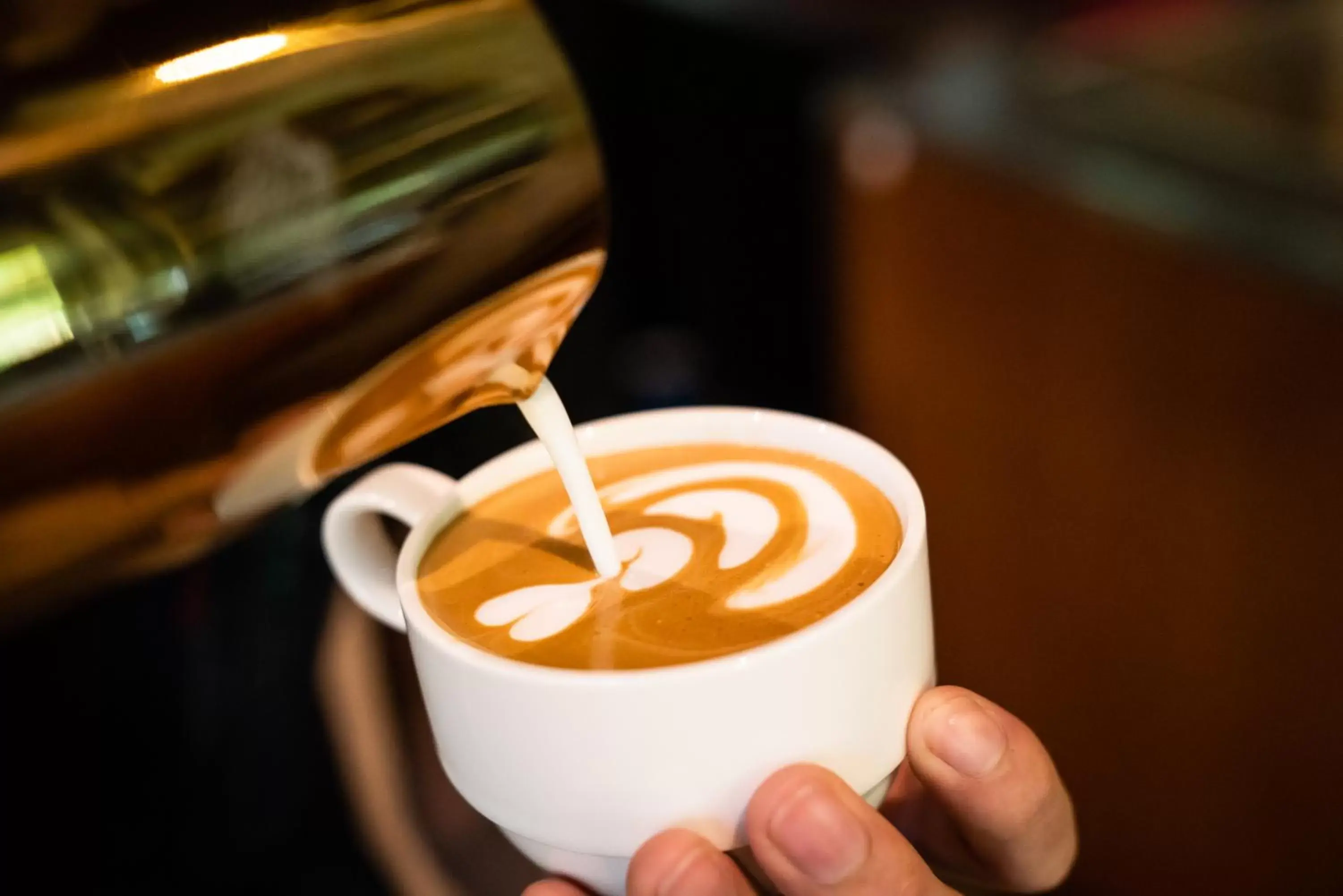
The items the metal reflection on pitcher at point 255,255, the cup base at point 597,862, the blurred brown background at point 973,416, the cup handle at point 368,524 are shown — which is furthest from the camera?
the blurred brown background at point 973,416

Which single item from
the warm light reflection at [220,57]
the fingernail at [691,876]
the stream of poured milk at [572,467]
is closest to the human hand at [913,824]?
the fingernail at [691,876]

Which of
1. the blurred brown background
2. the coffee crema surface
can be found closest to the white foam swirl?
the coffee crema surface

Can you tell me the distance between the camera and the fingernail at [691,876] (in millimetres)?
459

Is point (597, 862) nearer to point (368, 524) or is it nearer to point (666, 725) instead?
point (666, 725)

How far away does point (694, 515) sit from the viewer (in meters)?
0.62

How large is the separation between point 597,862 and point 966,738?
160 millimetres

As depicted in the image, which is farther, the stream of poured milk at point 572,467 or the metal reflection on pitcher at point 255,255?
the stream of poured milk at point 572,467

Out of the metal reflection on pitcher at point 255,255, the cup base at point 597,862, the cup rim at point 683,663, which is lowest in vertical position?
the cup base at point 597,862

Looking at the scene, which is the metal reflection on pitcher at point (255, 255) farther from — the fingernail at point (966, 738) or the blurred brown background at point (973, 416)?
the blurred brown background at point (973, 416)

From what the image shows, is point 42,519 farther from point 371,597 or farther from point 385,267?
point 371,597

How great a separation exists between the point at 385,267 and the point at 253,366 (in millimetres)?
55

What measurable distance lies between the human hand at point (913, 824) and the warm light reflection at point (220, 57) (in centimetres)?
31

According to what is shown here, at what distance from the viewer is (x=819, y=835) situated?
0.46 meters

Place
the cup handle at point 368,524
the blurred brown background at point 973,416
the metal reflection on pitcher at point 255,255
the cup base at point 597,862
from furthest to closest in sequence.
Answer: the blurred brown background at point 973,416 < the cup handle at point 368,524 < the cup base at point 597,862 < the metal reflection on pitcher at point 255,255
